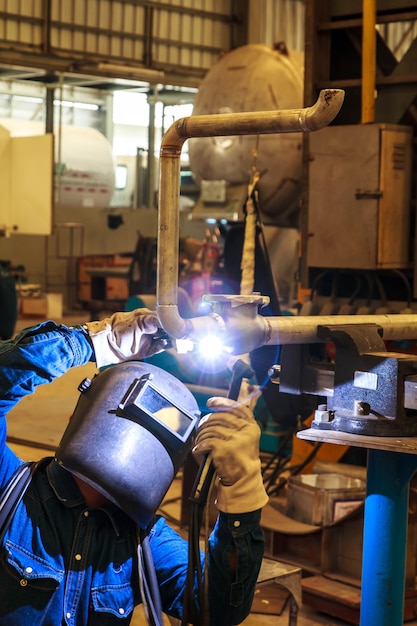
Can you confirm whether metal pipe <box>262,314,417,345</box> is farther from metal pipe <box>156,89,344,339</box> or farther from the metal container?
the metal container

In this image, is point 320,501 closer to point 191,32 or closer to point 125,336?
point 125,336

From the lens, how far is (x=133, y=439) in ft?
7.55

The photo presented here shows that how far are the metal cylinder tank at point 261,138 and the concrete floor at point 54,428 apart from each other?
2.49m

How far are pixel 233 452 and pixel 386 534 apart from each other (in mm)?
391

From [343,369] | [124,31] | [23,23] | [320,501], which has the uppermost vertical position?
[124,31]

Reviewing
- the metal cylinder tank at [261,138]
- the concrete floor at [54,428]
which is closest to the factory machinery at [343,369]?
the concrete floor at [54,428]

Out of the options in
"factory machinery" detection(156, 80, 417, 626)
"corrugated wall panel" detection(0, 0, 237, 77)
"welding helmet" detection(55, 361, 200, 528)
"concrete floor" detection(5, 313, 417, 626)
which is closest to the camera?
"factory machinery" detection(156, 80, 417, 626)

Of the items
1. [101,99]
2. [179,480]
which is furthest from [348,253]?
[101,99]

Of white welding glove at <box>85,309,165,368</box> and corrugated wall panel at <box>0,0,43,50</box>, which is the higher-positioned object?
corrugated wall panel at <box>0,0,43,50</box>

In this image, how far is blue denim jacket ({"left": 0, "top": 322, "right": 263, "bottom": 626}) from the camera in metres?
2.29

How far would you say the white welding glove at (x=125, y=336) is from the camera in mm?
2281

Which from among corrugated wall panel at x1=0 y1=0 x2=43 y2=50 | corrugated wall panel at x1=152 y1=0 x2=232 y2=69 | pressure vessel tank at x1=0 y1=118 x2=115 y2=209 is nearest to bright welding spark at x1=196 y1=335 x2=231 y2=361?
pressure vessel tank at x1=0 y1=118 x2=115 y2=209

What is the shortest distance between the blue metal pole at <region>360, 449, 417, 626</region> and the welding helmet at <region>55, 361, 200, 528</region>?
0.48m

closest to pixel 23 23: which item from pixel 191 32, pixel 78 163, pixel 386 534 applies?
pixel 78 163
